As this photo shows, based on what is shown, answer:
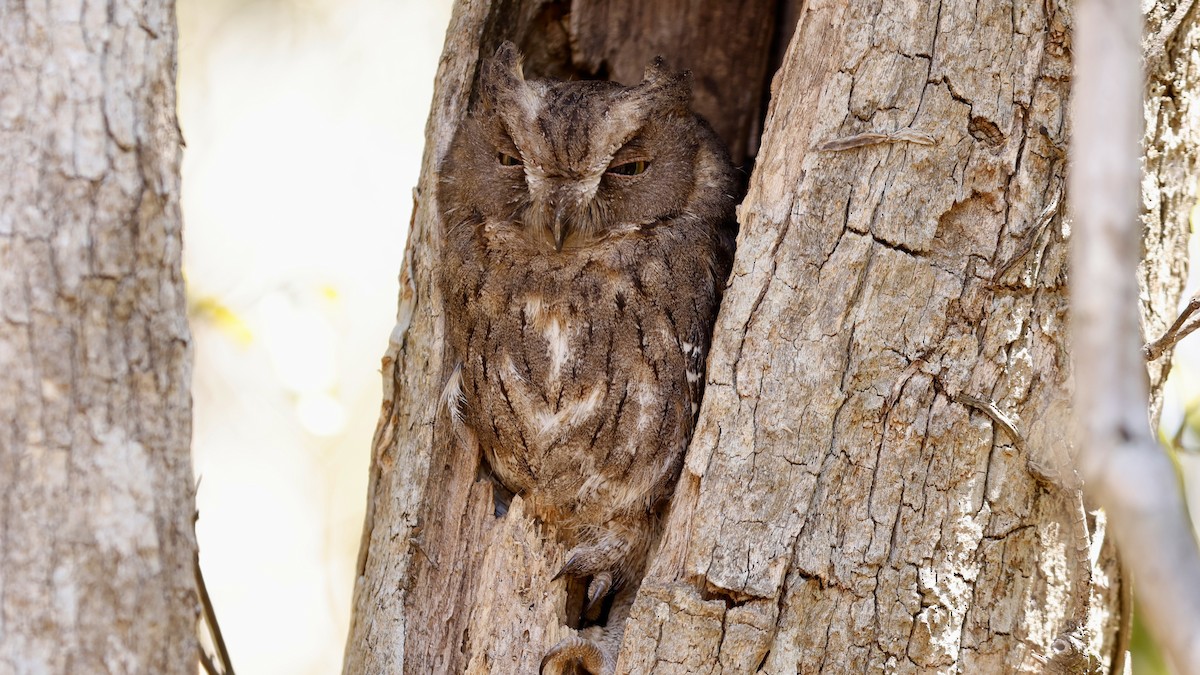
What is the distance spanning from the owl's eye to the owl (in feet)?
0.04

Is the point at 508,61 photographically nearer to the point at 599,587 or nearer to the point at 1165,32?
the point at 599,587

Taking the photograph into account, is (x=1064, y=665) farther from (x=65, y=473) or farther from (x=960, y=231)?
(x=65, y=473)

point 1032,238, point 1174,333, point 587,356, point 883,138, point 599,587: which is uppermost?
point 883,138

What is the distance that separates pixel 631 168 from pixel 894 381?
0.91 metres

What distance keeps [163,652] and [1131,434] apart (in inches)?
59.3

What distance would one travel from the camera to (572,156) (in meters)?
2.65

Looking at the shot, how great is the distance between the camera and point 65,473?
67.1 inches

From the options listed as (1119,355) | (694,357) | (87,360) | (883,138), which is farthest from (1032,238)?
(87,360)

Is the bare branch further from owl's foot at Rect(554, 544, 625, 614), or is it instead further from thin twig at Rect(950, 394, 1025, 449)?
owl's foot at Rect(554, 544, 625, 614)

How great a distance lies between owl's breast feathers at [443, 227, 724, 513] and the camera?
2711mm

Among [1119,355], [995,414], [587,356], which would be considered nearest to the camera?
[1119,355]

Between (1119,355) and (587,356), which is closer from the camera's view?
(1119,355)

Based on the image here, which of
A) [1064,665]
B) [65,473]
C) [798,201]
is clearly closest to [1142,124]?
[798,201]

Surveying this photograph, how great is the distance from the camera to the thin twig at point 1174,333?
7.54 ft
